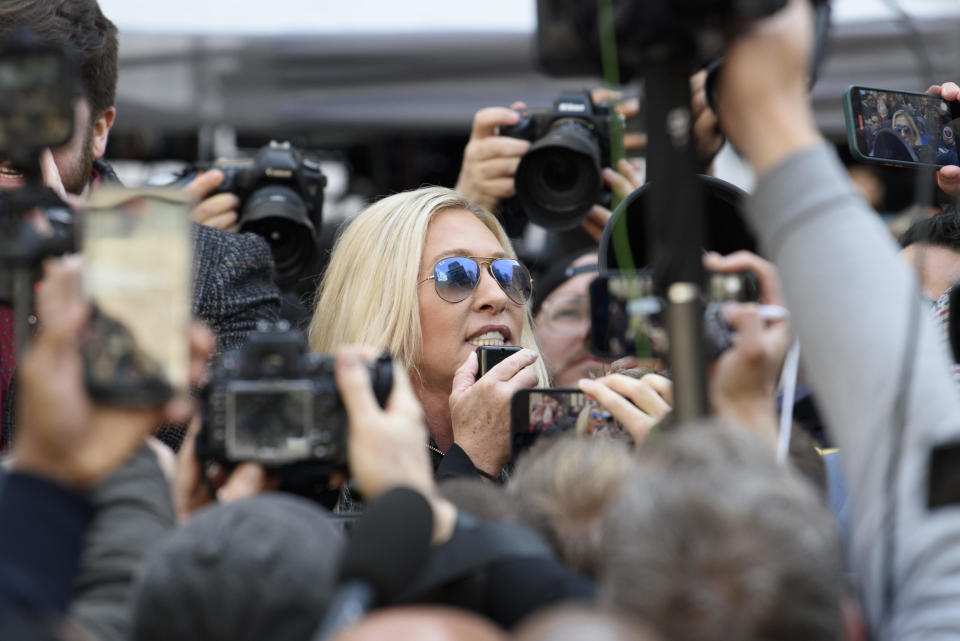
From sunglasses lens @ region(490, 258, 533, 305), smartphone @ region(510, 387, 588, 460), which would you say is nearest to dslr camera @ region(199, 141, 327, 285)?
sunglasses lens @ region(490, 258, 533, 305)

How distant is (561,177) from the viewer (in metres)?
3.09

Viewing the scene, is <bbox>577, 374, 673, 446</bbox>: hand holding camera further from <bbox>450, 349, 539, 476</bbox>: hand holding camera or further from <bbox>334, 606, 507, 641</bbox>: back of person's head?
<bbox>334, 606, 507, 641</bbox>: back of person's head

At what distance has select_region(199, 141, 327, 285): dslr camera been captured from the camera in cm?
310

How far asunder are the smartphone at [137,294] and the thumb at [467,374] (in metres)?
1.16

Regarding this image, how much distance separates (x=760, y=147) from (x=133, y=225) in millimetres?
760

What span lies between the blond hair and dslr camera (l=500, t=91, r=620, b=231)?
135mm

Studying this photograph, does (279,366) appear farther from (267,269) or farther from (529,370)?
(267,269)

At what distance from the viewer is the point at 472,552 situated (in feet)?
4.66

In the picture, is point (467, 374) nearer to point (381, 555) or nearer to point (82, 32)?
point (82, 32)

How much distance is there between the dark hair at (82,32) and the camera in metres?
2.48

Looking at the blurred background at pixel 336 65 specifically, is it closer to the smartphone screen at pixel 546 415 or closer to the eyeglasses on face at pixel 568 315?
the eyeglasses on face at pixel 568 315

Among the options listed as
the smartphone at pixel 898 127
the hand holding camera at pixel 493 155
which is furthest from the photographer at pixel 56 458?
the hand holding camera at pixel 493 155

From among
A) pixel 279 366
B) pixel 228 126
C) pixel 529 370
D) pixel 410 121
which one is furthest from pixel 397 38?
pixel 279 366

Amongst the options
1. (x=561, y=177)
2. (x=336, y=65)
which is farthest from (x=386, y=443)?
(x=336, y=65)
